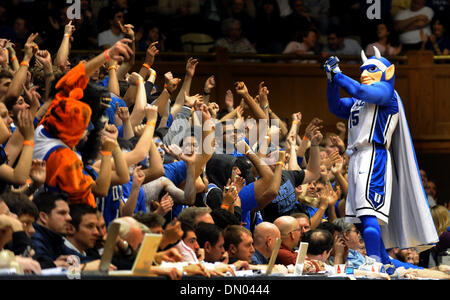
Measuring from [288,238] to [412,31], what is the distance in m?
6.34

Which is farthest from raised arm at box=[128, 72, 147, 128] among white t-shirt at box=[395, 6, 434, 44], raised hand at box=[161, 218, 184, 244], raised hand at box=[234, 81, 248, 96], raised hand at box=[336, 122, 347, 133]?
white t-shirt at box=[395, 6, 434, 44]

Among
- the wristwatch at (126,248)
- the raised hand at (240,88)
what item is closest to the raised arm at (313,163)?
the raised hand at (240,88)

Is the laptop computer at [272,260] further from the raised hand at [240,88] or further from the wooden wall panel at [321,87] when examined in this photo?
the wooden wall panel at [321,87]

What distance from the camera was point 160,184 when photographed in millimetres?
5898

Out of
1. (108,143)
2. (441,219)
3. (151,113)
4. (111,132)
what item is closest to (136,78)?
(151,113)

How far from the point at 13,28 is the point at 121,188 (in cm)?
475

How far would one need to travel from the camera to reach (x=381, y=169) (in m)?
6.15

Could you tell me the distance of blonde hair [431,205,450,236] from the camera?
8.12 metres

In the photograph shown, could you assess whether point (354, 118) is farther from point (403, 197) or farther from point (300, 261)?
point (300, 261)

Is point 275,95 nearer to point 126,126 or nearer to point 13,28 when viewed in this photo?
point 13,28

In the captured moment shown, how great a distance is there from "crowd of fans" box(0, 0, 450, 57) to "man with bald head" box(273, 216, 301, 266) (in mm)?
3755

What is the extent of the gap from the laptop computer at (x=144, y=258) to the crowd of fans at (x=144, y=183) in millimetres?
137

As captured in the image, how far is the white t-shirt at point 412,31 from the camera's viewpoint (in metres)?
11.7

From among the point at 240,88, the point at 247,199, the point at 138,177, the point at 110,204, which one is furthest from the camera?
the point at 240,88
